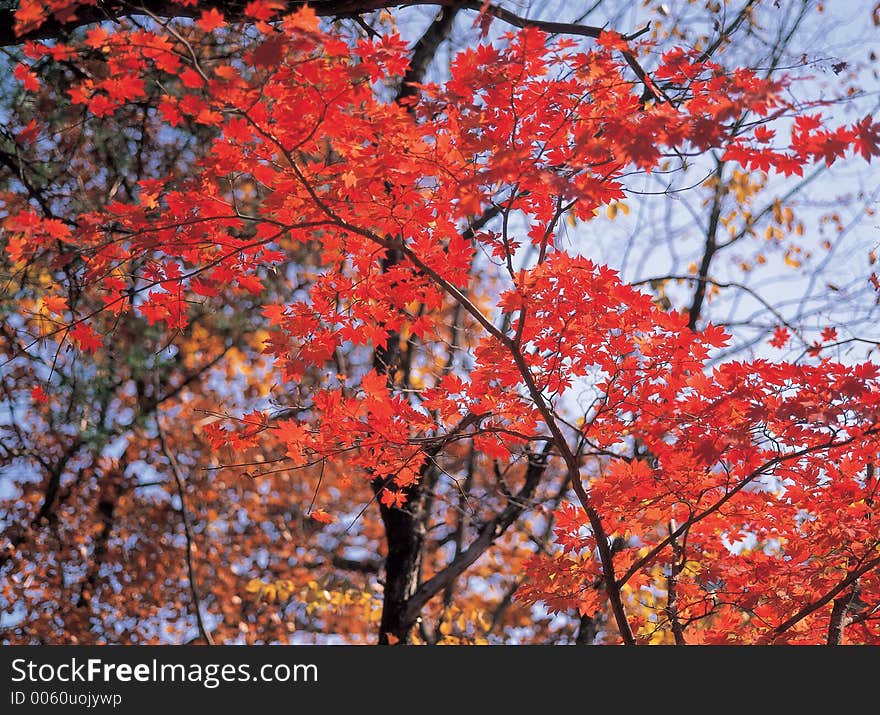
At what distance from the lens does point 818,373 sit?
11.5ft

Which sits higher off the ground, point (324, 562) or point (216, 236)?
point (324, 562)

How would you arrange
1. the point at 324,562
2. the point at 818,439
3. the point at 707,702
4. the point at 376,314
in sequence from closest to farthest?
1. the point at 707,702
2. the point at 818,439
3. the point at 376,314
4. the point at 324,562

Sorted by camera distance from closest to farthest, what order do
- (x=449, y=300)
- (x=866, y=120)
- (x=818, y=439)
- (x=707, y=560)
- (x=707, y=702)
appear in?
(x=866, y=120), (x=707, y=702), (x=818, y=439), (x=707, y=560), (x=449, y=300)

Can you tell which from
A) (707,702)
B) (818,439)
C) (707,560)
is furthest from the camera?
(707,560)

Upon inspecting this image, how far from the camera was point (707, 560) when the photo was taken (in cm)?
452

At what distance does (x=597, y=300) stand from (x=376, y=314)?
3.51 ft

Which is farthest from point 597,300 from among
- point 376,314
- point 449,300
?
point 449,300

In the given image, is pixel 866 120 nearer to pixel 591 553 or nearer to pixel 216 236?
pixel 591 553

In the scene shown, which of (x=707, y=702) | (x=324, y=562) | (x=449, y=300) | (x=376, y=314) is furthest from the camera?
(x=324, y=562)

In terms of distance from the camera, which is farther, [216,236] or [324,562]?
[324,562]

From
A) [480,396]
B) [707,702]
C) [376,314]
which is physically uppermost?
[376,314]

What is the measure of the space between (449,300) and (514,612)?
4.96 meters

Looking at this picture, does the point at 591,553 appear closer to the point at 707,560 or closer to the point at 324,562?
the point at 707,560

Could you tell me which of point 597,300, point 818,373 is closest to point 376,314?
point 597,300
